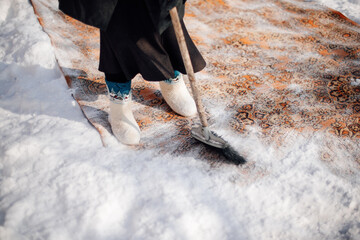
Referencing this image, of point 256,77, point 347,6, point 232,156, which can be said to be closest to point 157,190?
point 232,156

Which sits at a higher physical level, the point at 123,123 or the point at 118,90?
the point at 118,90

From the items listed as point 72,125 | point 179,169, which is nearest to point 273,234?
point 179,169

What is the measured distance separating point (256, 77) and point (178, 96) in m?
0.65

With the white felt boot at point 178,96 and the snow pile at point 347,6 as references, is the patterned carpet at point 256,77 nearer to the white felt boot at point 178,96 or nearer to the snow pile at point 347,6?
the white felt boot at point 178,96

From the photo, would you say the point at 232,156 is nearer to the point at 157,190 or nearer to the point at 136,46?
the point at 157,190

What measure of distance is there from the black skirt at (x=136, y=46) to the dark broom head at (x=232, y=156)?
1.38 ft

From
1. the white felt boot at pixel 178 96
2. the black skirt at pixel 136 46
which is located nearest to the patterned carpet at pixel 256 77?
the white felt boot at pixel 178 96

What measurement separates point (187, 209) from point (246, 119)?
0.62 meters

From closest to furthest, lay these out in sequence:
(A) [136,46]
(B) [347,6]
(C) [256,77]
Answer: (A) [136,46] → (C) [256,77] → (B) [347,6]

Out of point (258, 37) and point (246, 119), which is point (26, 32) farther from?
point (258, 37)

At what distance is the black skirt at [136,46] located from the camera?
803mm

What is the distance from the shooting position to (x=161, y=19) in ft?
2.57

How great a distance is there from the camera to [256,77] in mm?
1507

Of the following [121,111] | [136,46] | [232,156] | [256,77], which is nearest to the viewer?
[136,46]
